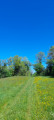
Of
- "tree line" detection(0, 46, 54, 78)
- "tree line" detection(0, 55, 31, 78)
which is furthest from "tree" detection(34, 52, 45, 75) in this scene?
"tree line" detection(0, 55, 31, 78)

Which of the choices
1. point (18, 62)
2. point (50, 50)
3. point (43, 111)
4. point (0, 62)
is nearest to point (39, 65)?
point (50, 50)

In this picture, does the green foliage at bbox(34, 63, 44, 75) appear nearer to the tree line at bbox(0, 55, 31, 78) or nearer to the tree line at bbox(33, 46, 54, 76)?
the tree line at bbox(33, 46, 54, 76)

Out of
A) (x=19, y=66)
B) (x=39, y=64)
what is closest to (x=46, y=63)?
(x=39, y=64)

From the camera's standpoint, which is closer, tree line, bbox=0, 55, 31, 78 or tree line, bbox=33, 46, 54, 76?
→ tree line, bbox=33, 46, 54, 76

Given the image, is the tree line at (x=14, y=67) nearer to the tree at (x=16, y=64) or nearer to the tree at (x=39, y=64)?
the tree at (x=16, y=64)

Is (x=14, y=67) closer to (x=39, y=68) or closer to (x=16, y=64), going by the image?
(x=16, y=64)

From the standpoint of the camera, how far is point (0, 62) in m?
43.2

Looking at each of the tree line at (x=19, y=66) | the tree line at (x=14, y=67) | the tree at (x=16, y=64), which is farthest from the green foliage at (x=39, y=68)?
the tree at (x=16, y=64)

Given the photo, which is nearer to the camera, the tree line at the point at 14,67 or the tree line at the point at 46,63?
the tree line at the point at 46,63

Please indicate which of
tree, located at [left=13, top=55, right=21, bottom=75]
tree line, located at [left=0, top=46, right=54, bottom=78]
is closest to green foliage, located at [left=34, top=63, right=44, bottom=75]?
tree line, located at [left=0, top=46, right=54, bottom=78]

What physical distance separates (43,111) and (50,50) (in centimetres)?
3498

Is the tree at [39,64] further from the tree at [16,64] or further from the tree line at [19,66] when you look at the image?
the tree at [16,64]

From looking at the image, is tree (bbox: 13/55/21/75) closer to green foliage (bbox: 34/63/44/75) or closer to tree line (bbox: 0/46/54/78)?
tree line (bbox: 0/46/54/78)

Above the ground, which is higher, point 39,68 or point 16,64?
point 16,64
